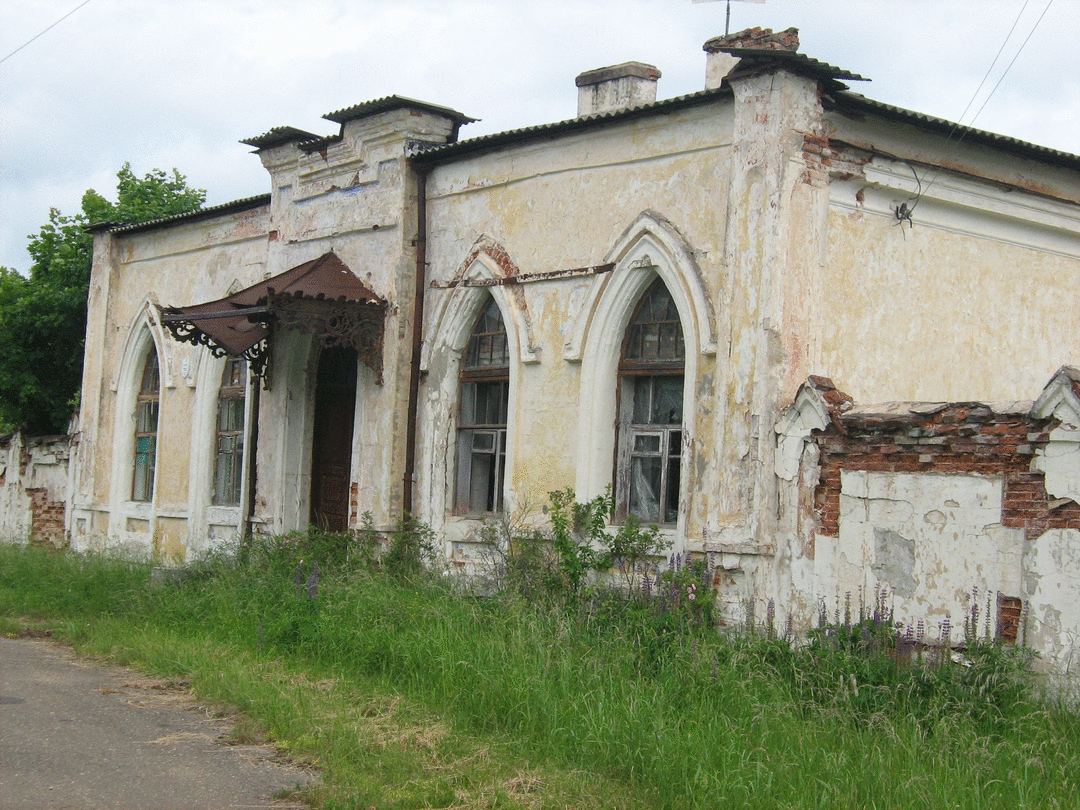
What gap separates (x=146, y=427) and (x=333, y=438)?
434 centimetres

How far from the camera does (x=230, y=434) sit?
1429 cm

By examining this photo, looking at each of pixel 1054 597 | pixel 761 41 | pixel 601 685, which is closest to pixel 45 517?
pixel 601 685

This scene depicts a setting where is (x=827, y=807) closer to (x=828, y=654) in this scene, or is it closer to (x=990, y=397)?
(x=828, y=654)

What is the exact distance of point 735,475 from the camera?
8.51m

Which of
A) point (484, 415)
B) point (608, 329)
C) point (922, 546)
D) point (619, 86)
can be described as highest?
point (619, 86)

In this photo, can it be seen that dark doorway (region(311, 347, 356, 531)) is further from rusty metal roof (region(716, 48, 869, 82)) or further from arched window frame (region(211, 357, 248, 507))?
rusty metal roof (region(716, 48, 869, 82))

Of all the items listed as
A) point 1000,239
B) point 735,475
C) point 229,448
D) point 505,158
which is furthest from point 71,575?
point 1000,239

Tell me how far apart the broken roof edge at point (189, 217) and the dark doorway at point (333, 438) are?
91.7 inches

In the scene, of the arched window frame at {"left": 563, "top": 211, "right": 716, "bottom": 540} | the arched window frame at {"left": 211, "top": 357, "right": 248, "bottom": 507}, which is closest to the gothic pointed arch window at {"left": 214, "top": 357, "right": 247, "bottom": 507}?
the arched window frame at {"left": 211, "top": 357, "right": 248, "bottom": 507}

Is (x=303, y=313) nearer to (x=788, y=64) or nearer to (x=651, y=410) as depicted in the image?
(x=651, y=410)

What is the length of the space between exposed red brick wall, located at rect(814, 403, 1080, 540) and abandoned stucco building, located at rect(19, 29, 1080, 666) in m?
0.02

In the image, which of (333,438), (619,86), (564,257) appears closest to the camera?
(564,257)

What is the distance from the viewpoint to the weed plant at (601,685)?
5480 mm

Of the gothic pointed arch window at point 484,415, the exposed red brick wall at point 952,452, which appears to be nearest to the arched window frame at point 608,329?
the gothic pointed arch window at point 484,415
